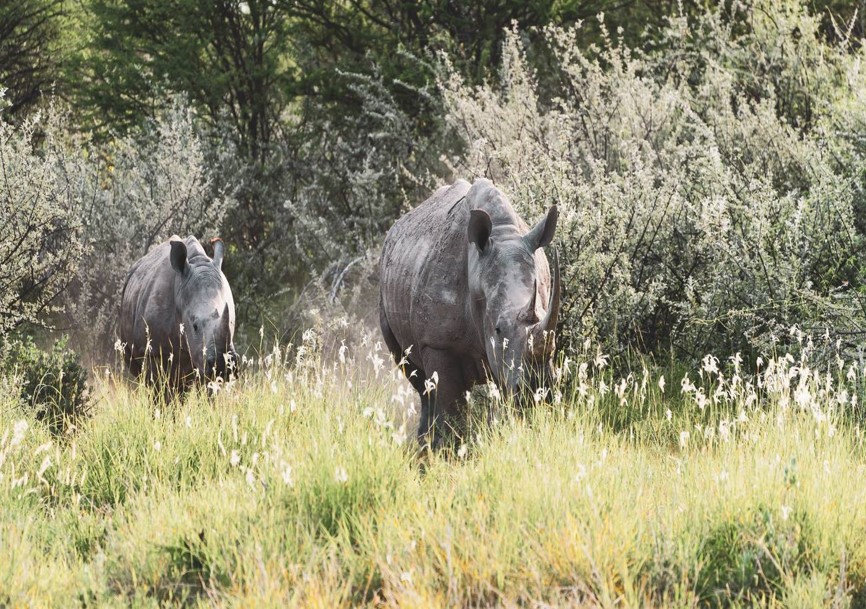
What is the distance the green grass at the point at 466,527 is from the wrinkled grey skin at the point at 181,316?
7.62 ft

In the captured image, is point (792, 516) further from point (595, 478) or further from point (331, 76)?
point (331, 76)

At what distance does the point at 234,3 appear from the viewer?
47.8 ft

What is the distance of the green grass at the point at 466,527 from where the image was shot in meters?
3.79

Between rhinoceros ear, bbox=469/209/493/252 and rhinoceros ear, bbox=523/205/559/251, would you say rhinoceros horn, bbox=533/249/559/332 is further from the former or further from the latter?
rhinoceros ear, bbox=469/209/493/252

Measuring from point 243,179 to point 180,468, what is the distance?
913cm

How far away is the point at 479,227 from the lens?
19.0ft

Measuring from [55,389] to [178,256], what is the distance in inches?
61.6

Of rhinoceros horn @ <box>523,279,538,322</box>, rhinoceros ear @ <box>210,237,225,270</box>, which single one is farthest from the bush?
rhinoceros horn @ <box>523,279,538,322</box>

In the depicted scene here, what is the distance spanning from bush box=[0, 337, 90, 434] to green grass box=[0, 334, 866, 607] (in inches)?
62.7

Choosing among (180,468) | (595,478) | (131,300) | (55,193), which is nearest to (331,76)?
(55,193)

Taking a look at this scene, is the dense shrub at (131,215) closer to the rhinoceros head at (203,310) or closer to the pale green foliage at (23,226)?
the pale green foliage at (23,226)

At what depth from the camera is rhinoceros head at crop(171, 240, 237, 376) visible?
752cm

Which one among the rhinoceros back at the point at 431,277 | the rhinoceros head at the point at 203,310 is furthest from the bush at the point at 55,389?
the rhinoceros back at the point at 431,277

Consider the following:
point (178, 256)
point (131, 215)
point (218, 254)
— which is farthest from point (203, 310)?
point (131, 215)
